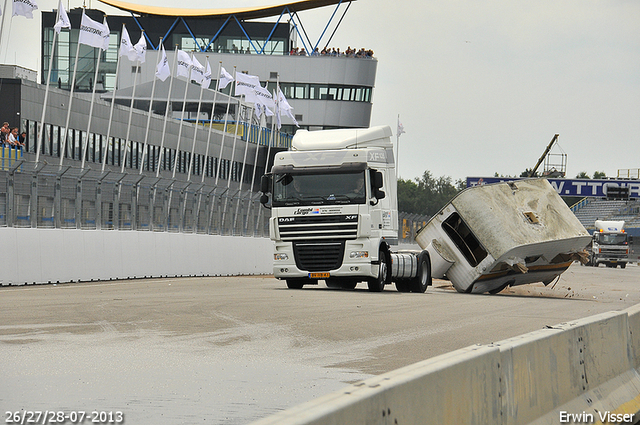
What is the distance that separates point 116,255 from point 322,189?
6939 mm

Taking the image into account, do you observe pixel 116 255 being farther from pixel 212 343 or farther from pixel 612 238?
pixel 612 238

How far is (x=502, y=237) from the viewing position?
856 inches

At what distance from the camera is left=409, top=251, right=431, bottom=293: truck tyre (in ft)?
75.3

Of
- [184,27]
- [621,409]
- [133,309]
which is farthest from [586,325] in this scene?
[184,27]

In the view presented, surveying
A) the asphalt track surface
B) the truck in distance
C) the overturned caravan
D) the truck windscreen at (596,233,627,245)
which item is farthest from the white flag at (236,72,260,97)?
the truck windscreen at (596,233,627,245)

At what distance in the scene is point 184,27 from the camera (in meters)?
94.6

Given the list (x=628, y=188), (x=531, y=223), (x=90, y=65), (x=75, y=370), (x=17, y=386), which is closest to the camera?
(x=17, y=386)

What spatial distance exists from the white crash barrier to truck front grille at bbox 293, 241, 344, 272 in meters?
12.5

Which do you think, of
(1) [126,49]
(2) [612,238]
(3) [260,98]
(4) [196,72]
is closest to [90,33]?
(1) [126,49]

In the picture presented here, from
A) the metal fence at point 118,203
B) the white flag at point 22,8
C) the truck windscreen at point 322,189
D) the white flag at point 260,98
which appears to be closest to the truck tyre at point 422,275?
the metal fence at point 118,203

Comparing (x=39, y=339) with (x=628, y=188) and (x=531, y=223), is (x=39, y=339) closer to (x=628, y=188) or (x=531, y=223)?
(x=531, y=223)

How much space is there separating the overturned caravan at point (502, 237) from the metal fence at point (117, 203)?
8.18 metres

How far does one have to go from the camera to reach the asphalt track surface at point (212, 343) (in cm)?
671

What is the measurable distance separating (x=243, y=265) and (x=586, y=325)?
26.0 m
